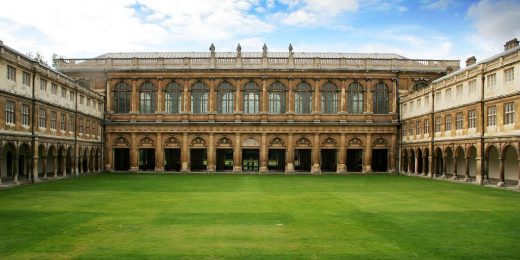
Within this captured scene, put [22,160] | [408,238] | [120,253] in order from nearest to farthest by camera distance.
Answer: [120,253] < [408,238] < [22,160]

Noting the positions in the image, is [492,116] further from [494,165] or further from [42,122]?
[42,122]

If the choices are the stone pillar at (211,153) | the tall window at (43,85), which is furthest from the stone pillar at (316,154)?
the tall window at (43,85)

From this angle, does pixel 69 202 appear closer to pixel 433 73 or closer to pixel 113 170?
pixel 113 170

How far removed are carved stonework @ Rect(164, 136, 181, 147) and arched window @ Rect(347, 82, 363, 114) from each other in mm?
22667

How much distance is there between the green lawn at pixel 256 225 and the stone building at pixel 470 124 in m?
9.74

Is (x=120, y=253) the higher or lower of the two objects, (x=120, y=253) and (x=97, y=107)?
the lower

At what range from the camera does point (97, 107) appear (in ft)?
198

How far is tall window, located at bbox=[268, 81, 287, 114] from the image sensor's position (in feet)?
207

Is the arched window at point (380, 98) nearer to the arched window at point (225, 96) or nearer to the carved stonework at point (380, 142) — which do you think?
the carved stonework at point (380, 142)

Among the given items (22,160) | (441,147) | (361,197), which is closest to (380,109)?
(441,147)

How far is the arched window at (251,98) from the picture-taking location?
63.0 metres

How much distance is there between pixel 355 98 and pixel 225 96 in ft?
55.4

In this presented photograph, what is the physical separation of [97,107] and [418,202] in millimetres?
44326

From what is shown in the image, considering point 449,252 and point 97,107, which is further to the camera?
point 97,107
